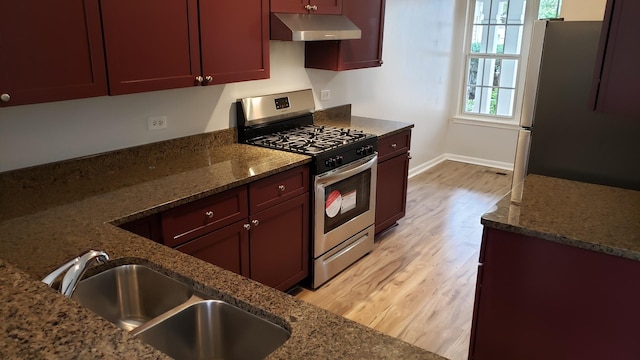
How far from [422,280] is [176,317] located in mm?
2372

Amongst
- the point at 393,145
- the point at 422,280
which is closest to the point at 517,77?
the point at 393,145

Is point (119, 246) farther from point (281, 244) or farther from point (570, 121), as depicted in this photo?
point (570, 121)

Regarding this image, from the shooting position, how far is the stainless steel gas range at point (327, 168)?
3070 millimetres

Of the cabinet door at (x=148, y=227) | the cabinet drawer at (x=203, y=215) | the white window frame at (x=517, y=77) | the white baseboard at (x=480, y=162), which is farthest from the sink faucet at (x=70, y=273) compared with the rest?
the white baseboard at (x=480, y=162)

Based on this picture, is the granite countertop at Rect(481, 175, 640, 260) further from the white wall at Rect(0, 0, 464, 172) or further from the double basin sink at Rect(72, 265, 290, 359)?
the white wall at Rect(0, 0, 464, 172)

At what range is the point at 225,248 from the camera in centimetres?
253

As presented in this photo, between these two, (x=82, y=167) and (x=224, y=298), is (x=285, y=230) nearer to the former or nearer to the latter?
(x=82, y=167)

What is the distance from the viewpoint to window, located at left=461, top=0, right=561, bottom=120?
18.5ft

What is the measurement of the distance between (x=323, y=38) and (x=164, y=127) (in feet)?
3.66

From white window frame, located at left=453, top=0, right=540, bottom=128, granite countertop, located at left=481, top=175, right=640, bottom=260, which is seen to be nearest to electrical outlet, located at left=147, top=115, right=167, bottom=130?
granite countertop, located at left=481, top=175, right=640, bottom=260

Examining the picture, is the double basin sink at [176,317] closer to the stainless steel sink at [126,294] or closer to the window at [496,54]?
the stainless steel sink at [126,294]

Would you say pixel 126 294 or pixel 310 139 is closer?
pixel 126 294

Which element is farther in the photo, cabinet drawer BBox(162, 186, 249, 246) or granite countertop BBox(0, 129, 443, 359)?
cabinet drawer BBox(162, 186, 249, 246)

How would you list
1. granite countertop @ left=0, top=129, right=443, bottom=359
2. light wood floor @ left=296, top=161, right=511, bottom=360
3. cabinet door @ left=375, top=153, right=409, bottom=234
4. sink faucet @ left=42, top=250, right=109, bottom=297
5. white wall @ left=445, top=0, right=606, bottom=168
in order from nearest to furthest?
granite countertop @ left=0, top=129, right=443, bottom=359, sink faucet @ left=42, top=250, right=109, bottom=297, light wood floor @ left=296, top=161, right=511, bottom=360, cabinet door @ left=375, top=153, right=409, bottom=234, white wall @ left=445, top=0, right=606, bottom=168
